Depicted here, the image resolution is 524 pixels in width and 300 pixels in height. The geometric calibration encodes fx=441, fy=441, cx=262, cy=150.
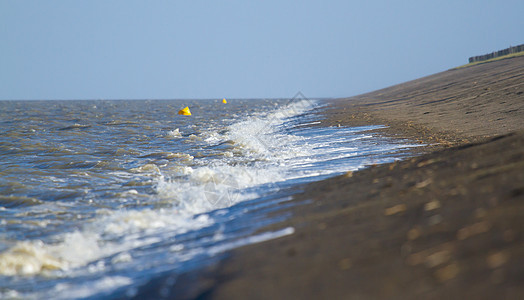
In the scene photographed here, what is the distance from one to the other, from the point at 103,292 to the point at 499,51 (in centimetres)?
3851

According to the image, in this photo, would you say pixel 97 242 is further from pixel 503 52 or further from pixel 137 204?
pixel 503 52

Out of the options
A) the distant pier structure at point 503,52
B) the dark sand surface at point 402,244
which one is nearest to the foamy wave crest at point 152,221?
the dark sand surface at point 402,244

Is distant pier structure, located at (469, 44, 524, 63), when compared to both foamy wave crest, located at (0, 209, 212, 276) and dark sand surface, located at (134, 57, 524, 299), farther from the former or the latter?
foamy wave crest, located at (0, 209, 212, 276)

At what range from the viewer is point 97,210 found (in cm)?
544

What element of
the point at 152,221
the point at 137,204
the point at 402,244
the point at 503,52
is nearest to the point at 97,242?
the point at 152,221

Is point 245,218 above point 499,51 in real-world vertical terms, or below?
below

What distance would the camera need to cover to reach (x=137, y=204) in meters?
5.60

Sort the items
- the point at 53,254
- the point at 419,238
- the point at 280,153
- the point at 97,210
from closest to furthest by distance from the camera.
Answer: the point at 419,238
the point at 53,254
the point at 97,210
the point at 280,153

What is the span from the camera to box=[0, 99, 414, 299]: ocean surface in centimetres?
335

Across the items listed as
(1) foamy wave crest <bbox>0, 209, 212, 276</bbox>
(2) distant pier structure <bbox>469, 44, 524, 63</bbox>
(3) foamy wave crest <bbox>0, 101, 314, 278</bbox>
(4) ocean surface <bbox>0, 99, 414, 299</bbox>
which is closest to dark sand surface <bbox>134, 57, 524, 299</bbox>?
(4) ocean surface <bbox>0, 99, 414, 299</bbox>

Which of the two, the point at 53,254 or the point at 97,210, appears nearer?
the point at 53,254

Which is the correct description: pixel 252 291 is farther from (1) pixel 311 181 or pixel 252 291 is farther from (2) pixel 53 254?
(1) pixel 311 181

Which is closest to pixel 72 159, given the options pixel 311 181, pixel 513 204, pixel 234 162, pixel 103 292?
pixel 234 162

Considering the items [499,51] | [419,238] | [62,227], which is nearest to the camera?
[419,238]
